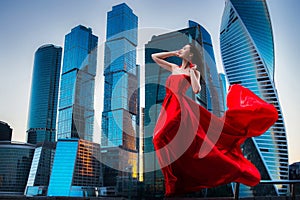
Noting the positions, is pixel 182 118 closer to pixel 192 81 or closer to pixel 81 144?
pixel 192 81

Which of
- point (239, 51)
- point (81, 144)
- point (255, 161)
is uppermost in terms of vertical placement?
point (239, 51)

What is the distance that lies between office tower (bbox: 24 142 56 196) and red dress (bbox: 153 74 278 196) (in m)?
82.2

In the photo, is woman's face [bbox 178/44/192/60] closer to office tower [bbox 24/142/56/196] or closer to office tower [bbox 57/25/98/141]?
office tower [bbox 57/25/98/141]

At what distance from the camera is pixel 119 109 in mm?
78188

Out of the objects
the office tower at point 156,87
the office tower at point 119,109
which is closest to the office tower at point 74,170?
the office tower at point 119,109

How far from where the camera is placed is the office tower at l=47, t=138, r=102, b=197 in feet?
260

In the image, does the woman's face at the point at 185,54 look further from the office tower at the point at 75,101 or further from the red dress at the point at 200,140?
the office tower at the point at 75,101

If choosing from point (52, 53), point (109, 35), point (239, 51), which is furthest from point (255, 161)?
point (52, 53)

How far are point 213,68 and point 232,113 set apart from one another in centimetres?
4700

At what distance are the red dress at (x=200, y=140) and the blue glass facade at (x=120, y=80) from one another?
46.7 m

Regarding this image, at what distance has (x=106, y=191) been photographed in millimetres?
75688

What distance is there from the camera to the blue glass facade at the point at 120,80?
68.9 meters

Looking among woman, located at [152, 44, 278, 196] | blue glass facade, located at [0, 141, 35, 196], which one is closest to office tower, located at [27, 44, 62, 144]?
blue glass facade, located at [0, 141, 35, 196]

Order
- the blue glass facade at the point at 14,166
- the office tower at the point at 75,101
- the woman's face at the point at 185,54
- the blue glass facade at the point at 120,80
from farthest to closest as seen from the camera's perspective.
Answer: the office tower at the point at 75,101 < the blue glass facade at the point at 14,166 < the blue glass facade at the point at 120,80 < the woman's face at the point at 185,54
